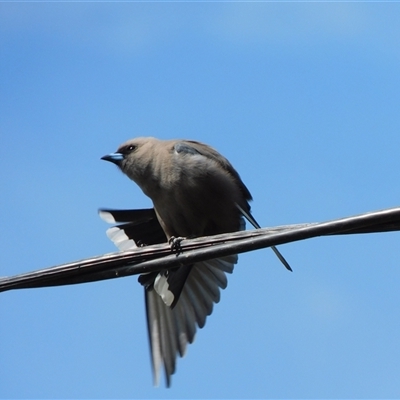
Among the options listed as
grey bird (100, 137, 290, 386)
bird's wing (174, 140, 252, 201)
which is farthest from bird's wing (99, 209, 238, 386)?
bird's wing (174, 140, 252, 201)

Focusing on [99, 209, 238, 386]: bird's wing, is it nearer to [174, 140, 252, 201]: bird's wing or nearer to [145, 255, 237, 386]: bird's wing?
[145, 255, 237, 386]: bird's wing

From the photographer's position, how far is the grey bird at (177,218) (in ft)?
22.7

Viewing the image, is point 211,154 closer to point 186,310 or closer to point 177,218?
point 177,218

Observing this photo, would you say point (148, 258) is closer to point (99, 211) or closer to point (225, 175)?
point (225, 175)

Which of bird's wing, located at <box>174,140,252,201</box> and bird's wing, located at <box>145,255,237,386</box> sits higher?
bird's wing, located at <box>174,140,252,201</box>

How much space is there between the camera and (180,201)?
6.87 metres

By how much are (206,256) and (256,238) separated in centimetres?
37

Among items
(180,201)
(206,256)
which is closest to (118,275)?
(206,256)

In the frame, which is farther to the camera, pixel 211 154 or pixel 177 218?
pixel 211 154

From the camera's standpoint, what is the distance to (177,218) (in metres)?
6.95

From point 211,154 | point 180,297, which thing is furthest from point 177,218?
point 180,297

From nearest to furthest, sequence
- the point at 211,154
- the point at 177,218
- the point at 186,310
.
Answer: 1. the point at 177,218
2. the point at 211,154
3. the point at 186,310

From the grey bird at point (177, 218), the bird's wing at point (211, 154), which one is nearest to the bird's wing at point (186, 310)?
the grey bird at point (177, 218)

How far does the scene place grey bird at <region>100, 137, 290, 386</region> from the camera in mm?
6934
